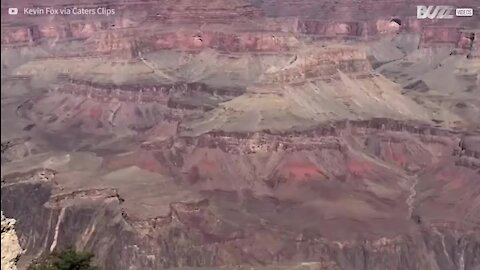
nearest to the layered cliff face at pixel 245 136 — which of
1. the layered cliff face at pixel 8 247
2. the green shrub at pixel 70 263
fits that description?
the layered cliff face at pixel 8 247

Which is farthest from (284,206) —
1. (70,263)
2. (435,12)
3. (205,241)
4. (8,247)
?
(435,12)

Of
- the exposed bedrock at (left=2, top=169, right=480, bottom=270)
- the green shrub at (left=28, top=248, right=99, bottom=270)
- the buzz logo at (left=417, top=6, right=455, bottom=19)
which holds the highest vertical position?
the buzz logo at (left=417, top=6, right=455, bottom=19)

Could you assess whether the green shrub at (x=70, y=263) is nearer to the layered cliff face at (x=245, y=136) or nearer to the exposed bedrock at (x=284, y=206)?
the layered cliff face at (x=245, y=136)

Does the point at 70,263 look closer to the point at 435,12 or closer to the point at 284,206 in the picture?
the point at 284,206

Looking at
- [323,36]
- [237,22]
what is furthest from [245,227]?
[323,36]

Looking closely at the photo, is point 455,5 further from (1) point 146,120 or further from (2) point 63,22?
(2) point 63,22

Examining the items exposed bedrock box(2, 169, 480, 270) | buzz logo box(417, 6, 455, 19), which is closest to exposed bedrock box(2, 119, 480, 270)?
exposed bedrock box(2, 169, 480, 270)

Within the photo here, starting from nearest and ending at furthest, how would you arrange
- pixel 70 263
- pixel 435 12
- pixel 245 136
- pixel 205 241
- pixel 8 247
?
pixel 8 247 < pixel 70 263 < pixel 205 241 < pixel 245 136 < pixel 435 12

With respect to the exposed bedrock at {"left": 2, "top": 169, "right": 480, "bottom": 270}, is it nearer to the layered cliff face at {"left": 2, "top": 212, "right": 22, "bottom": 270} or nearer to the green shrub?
the green shrub
